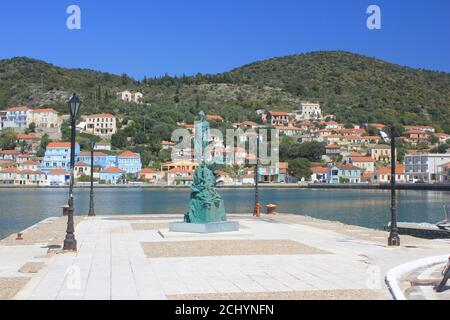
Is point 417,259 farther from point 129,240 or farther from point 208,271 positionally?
point 129,240

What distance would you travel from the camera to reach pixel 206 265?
1316 cm

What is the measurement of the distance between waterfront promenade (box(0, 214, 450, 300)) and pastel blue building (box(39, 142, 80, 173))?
398ft

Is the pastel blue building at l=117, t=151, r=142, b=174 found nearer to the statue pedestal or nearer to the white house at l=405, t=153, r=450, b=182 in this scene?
the white house at l=405, t=153, r=450, b=182

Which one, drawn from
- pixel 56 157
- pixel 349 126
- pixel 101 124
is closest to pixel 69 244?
pixel 56 157

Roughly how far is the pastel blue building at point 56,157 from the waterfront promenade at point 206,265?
12139 centimetres

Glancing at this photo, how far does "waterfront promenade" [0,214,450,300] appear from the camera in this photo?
10.1 m

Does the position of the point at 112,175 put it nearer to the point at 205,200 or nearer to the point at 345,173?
the point at 345,173

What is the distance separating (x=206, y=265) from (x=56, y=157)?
13169 cm

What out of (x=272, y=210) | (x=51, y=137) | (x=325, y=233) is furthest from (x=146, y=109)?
(x=325, y=233)

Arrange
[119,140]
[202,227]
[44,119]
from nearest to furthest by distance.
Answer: [202,227], [119,140], [44,119]

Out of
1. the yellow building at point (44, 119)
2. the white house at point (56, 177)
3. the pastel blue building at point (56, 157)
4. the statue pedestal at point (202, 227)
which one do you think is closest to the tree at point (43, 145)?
the pastel blue building at point (56, 157)

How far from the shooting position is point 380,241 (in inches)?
747

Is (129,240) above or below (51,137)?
below
